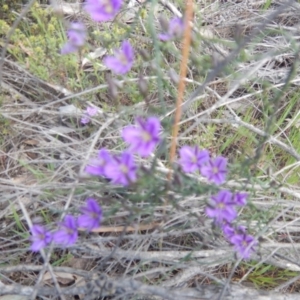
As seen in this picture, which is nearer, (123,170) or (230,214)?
(123,170)

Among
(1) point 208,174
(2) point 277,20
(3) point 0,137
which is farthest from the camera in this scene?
(2) point 277,20

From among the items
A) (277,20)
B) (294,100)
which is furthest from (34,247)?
(277,20)

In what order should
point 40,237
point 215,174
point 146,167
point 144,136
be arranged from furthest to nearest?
point 146,167 → point 40,237 → point 215,174 → point 144,136

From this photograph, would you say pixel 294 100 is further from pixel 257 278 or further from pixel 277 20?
pixel 257 278

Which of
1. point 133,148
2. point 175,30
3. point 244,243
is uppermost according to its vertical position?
point 175,30

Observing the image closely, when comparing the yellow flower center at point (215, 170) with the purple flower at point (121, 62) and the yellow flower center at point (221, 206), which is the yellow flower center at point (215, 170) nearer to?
the yellow flower center at point (221, 206)

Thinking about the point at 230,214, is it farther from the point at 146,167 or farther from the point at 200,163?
the point at 146,167

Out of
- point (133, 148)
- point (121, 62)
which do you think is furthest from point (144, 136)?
point (121, 62)
